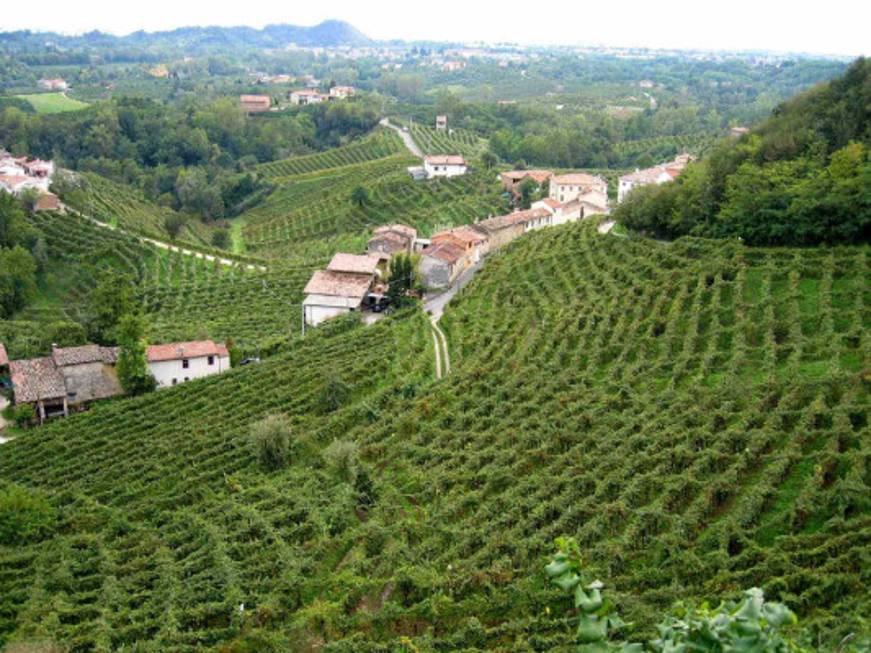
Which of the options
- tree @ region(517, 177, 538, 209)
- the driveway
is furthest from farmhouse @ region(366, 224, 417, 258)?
tree @ region(517, 177, 538, 209)

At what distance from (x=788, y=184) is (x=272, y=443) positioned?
27879 mm

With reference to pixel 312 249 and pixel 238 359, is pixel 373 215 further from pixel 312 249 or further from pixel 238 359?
pixel 238 359

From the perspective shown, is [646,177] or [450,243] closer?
[450,243]

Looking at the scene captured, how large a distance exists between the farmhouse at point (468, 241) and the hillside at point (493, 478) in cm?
1487

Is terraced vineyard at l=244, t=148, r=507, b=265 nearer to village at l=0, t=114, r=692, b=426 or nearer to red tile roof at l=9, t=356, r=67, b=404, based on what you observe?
village at l=0, t=114, r=692, b=426

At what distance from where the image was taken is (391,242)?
60.3 m

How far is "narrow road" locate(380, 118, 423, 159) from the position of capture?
354ft

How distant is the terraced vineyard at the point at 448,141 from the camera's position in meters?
109

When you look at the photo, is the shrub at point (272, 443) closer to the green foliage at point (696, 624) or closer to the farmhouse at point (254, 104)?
the green foliage at point (696, 624)

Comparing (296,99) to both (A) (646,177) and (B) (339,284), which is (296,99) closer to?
(A) (646,177)

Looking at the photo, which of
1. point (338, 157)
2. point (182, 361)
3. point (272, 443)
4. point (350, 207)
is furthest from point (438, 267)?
point (338, 157)

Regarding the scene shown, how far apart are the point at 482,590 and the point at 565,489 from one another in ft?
16.8

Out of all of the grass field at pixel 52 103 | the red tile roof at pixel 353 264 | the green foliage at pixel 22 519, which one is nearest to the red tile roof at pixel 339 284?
the red tile roof at pixel 353 264

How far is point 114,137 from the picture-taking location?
352 ft
